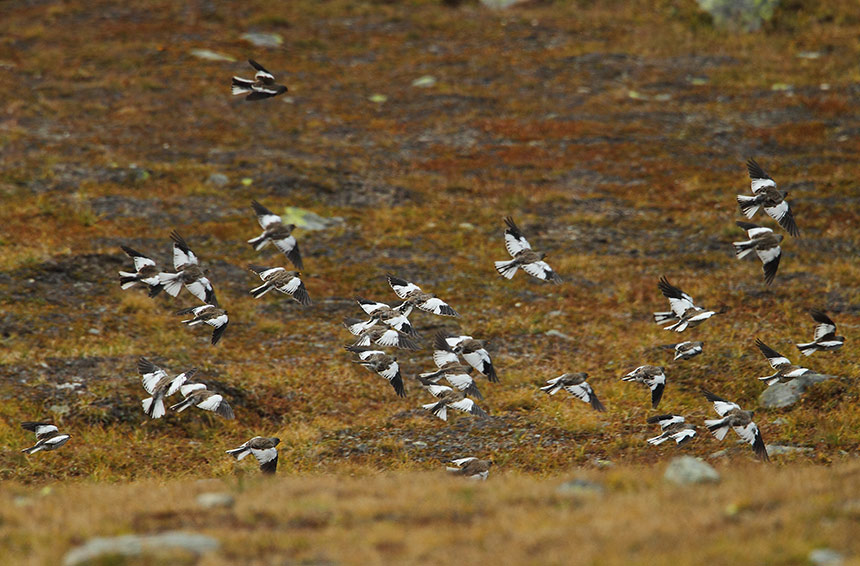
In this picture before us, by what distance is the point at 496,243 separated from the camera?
74.4 ft

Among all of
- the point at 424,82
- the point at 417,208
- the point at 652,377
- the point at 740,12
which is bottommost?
the point at 417,208

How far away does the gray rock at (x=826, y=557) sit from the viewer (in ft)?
18.3

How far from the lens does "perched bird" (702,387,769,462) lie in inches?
424

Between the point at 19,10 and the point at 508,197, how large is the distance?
3264cm

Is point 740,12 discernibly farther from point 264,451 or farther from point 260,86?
point 264,451

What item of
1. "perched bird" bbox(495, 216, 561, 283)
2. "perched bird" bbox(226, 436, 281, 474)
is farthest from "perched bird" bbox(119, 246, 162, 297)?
"perched bird" bbox(495, 216, 561, 283)

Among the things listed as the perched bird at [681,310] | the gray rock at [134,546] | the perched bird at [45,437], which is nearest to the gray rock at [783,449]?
the perched bird at [681,310]

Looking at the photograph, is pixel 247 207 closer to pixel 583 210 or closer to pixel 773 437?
pixel 583 210

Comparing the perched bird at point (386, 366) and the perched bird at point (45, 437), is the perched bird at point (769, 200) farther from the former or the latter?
the perched bird at point (45, 437)

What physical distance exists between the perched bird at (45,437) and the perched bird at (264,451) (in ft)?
7.93

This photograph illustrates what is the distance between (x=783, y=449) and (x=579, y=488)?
15.9ft

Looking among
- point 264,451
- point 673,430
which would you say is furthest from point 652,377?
point 264,451

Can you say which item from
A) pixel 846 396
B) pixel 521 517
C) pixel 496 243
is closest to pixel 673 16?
pixel 496 243

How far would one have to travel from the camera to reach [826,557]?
5.68 m
